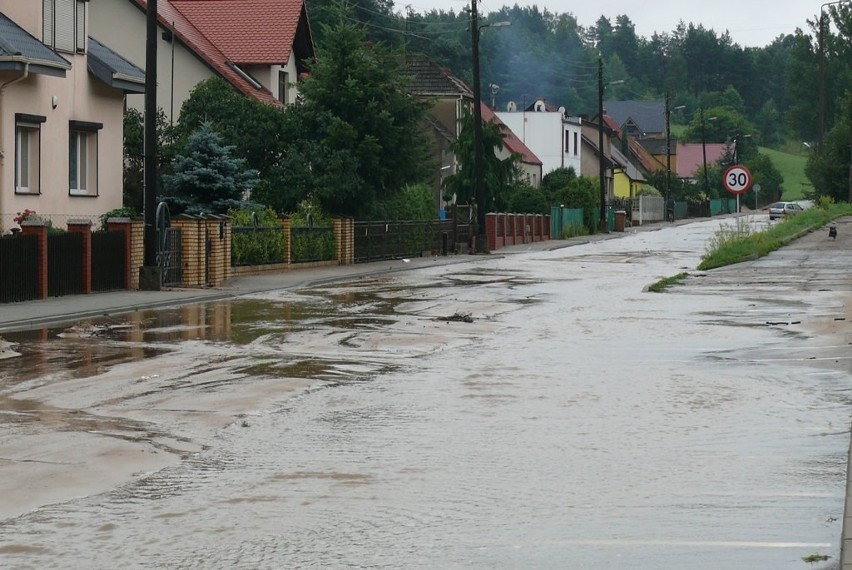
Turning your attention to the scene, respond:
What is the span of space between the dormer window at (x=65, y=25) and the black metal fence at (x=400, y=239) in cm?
1138

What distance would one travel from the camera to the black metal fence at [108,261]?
26828mm

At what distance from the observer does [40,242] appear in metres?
24.6

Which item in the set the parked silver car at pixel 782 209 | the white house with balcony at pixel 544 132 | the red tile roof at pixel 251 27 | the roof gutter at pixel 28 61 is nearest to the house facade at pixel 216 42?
the red tile roof at pixel 251 27

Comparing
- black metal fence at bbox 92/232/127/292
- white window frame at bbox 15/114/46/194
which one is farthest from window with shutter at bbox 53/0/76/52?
black metal fence at bbox 92/232/127/292

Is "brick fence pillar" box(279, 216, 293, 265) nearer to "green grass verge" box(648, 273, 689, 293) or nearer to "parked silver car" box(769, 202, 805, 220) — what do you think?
"green grass verge" box(648, 273, 689, 293)

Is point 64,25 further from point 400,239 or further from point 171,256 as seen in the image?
point 400,239

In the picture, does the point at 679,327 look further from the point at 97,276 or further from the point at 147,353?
the point at 97,276

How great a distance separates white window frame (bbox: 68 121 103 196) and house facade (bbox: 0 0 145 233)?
24 millimetres

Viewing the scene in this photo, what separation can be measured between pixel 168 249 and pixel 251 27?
22926mm

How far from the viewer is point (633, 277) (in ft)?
110

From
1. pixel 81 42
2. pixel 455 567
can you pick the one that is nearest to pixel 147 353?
pixel 455 567

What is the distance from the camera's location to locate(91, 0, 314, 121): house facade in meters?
44.3

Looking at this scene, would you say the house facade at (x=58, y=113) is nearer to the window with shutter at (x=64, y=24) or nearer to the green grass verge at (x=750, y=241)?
the window with shutter at (x=64, y=24)

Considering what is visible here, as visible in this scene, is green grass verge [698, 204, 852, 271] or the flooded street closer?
the flooded street
